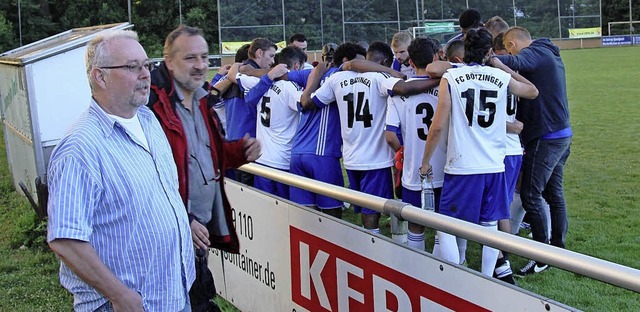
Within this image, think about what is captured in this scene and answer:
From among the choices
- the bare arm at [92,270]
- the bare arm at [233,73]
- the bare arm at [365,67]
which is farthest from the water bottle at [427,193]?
the bare arm at [92,270]

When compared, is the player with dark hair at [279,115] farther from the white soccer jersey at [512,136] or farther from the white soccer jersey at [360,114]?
the white soccer jersey at [512,136]

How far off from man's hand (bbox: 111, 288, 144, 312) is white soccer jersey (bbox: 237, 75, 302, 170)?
3.77 meters

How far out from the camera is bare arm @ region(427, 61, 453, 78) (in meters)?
4.87

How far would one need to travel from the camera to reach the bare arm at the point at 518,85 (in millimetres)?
4805

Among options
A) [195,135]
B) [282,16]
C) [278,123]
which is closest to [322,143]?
[278,123]

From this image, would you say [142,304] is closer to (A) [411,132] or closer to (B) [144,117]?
(B) [144,117]

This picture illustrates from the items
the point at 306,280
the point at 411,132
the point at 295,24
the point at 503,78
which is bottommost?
the point at 306,280

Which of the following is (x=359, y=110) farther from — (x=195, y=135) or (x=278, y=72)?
(x=195, y=135)

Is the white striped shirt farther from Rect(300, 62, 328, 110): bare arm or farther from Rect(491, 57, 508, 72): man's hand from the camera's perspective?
Rect(300, 62, 328, 110): bare arm

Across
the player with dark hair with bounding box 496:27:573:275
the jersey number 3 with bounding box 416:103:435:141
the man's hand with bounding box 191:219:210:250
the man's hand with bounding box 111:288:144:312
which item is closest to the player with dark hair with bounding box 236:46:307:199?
the jersey number 3 with bounding box 416:103:435:141

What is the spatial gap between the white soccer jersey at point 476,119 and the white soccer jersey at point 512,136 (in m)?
0.40

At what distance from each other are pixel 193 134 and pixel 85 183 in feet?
3.39

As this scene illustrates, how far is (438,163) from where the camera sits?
5090 millimetres

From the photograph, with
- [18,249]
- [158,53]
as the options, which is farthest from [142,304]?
[158,53]
